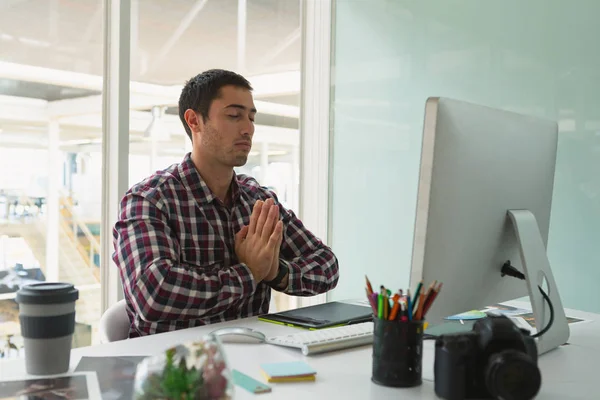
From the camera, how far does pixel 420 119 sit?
3.08m

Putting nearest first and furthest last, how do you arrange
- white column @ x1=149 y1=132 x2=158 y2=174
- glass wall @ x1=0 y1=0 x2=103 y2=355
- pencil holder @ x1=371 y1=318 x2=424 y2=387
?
pencil holder @ x1=371 y1=318 x2=424 y2=387 → glass wall @ x1=0 y1=0 x2=103 y2=355 → white column @ x1=149 y1=132 x2=158 y2=174

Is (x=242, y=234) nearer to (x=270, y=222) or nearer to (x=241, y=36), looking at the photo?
(x=270, y=222)

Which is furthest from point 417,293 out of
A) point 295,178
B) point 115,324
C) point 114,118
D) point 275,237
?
point 295,178

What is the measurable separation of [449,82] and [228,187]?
4.89 feet

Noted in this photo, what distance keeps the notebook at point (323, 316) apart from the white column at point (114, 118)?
49.9 inches

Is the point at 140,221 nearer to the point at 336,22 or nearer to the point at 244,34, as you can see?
the point at 244,34

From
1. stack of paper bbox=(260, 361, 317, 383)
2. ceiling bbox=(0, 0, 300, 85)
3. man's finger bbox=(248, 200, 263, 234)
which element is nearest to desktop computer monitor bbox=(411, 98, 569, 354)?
stack of paper bbox=(260, 361, 317, 383)

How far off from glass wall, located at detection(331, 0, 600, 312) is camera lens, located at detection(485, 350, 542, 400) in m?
1.82

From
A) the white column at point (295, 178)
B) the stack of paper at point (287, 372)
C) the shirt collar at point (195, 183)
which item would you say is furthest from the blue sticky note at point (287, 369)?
the white column at point (295, 178)

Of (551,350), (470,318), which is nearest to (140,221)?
(470,318)

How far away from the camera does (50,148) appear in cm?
253

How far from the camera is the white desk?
102 cm

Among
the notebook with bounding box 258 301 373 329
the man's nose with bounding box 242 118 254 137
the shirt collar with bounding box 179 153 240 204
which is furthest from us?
the man's nose with bounding box 242 118 254 137

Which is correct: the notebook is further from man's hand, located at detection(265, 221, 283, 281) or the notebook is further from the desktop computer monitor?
the desktop computer monitor
